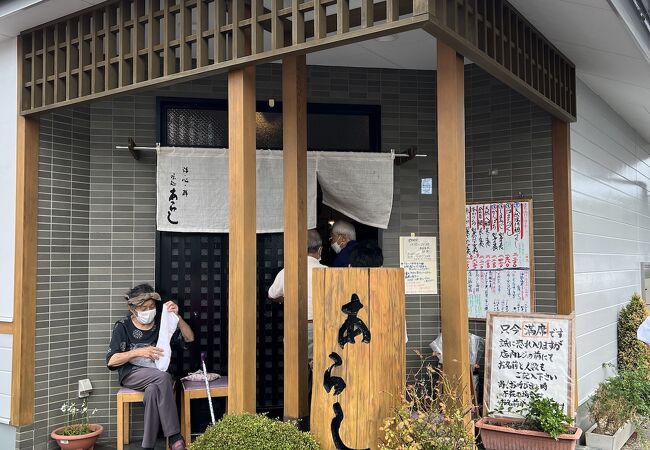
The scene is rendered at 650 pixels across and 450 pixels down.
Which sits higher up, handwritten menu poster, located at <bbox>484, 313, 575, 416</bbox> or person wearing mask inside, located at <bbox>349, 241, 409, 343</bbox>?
person wearing mask inside, located at <bbox>349, 241, 409, 343</bbox>

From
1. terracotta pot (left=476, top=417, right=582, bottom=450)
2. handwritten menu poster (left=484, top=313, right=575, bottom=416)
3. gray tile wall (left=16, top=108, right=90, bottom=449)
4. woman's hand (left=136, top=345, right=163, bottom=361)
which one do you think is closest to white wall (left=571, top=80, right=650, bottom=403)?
handwritten menu poster (left=484, top=313, right=575, bottom=416)

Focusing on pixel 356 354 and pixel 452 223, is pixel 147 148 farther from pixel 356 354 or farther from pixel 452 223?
pixel 452 223

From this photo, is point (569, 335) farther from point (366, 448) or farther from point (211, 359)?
point (211, 359)

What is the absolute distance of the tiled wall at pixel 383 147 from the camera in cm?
608

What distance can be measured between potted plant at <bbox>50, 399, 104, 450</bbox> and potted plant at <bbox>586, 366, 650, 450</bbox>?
466 centimetres

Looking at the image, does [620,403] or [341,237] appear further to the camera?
[341,237]

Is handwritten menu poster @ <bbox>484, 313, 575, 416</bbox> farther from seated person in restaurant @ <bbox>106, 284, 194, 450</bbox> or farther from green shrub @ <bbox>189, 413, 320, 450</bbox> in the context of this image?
seated person in restaurant @ <bbox>106, 284, 194, 450</bbox>

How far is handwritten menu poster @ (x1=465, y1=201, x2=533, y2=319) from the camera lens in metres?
6.11

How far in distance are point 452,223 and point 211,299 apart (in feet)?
10.2

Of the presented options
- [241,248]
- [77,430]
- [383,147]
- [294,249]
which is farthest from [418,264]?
[77,430]

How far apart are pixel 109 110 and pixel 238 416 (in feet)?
11.9

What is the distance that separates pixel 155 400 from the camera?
17.7 feet

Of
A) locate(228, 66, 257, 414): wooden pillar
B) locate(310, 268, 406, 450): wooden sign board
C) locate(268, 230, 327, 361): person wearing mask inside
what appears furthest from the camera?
locate(268, 230, 327, 361): person wearing mask inside

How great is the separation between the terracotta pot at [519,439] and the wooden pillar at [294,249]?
1448mm
